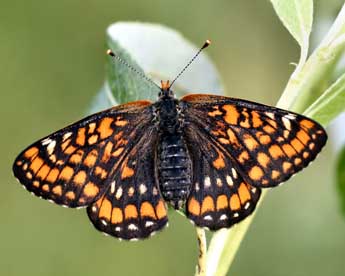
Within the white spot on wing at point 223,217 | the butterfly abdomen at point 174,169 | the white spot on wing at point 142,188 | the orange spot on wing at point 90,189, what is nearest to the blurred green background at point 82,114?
the butterfly abdomen at point 174,169

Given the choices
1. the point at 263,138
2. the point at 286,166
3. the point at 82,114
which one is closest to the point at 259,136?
the point at 263,138

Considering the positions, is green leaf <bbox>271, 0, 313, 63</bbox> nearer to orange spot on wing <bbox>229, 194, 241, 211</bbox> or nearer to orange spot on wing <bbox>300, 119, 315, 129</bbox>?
orange spot on wing <bbox>300, 119, 315, 129</bbox>

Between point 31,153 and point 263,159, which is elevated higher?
point 263,159

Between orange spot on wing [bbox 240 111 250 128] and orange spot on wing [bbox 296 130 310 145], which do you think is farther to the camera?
orange spot on wing [bbox 240 111 250 128]

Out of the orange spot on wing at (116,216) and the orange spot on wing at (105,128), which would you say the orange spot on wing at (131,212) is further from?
the orange spot on wing at (105,128)

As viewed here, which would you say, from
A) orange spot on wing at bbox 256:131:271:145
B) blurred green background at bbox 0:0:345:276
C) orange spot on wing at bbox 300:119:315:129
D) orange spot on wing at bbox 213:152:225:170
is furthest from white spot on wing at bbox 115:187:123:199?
blurred green background at bbox 0:0:345:276

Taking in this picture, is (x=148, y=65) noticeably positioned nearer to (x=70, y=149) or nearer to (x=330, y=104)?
A: (x=70, y=149)

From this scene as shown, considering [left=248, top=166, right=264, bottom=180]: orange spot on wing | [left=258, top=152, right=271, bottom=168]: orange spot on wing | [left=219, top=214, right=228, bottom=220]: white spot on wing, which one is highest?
[left=258, top=152, right=271, bottom=168]: orange spot on wing
